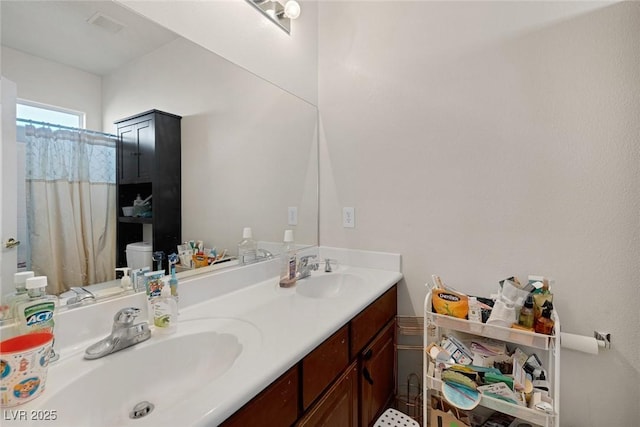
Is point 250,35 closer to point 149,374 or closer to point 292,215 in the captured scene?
point 292,215

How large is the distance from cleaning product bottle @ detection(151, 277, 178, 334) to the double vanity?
0.12 feet

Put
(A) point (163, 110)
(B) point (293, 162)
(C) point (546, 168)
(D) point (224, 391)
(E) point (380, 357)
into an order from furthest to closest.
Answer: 1. (B) point (293, 162)
2. (E) point (380, 357)
3. (C) point (546, 168)
4. (A) point (163, 110)
5. (D) point (224, 391)

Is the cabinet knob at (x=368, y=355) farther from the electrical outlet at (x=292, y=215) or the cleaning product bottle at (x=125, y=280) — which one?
the cleaning product bottle at (x=125, y=280)

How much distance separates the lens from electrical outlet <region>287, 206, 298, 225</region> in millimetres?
1645

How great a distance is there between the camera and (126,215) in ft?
2.99

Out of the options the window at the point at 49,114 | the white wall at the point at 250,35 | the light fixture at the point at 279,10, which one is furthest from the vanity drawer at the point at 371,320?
the light fixture at the point at 279,10

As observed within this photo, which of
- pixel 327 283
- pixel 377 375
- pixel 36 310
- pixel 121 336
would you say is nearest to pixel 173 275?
pixel 121 336

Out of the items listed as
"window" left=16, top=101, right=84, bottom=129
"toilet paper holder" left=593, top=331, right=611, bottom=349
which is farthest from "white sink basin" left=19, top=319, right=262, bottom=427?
"toilet paper holder" left=593, top=331, right=611, bottom=349

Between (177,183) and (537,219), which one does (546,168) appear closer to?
(537,219)

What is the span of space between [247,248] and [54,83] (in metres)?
0.87

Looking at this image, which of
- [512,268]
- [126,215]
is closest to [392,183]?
[512,268]

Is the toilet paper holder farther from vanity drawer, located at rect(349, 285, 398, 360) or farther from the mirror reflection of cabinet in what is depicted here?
the mirror reflection of cabinet

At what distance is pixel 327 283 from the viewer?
Result: 1522 mm

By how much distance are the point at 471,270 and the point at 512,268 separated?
0.17 metres
